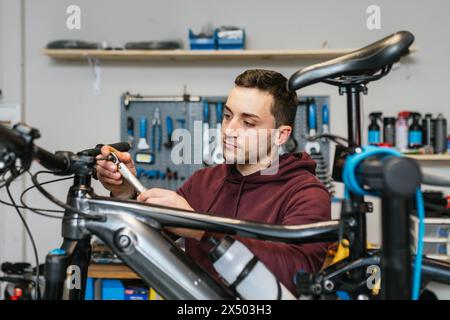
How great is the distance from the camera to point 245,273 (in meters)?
0.65

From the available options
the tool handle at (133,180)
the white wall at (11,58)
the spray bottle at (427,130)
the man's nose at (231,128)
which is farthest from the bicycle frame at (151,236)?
the white wall at (11,58)

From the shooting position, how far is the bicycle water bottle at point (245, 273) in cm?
65

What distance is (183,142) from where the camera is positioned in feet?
8.59

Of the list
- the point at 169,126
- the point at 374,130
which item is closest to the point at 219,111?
the point at 169,126

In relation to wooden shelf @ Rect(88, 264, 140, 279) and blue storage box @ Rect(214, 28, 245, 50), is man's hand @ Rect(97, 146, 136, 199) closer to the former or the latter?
wooden shelf @ Rect(88, 264, 140, 279)

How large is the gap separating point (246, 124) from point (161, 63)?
176 centimetres

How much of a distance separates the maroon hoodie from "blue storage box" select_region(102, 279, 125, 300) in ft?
3.83

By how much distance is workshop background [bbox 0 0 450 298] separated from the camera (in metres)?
2.58

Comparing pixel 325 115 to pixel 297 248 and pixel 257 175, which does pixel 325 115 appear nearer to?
pixel 257 175

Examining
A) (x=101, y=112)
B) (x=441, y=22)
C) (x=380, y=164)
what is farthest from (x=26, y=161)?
(x=441, y=22)

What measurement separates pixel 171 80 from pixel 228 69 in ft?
1.22
